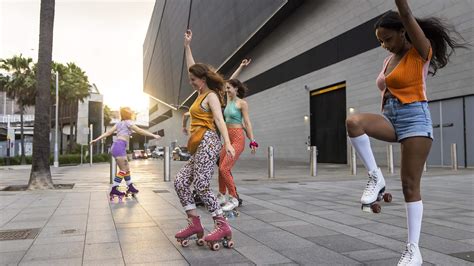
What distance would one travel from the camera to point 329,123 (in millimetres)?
26703

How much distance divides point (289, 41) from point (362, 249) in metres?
27.7

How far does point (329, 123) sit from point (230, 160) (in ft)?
71.3

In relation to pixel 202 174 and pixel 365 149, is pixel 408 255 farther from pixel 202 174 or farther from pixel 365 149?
pixel 202 174

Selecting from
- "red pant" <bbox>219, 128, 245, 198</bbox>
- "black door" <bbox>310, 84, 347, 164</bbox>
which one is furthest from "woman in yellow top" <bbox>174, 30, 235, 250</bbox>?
"black door" <bbox>310, 84, 347, 164</bbox>

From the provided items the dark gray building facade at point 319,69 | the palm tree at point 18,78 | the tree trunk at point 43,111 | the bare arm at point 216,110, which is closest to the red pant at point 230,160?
the bare arm at point 216,110

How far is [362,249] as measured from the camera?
3938 millimetres

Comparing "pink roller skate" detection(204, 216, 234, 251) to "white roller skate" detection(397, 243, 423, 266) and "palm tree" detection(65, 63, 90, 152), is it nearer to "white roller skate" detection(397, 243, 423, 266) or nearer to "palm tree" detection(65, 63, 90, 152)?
"white roller skate" detection(397, 243, 423, 266)

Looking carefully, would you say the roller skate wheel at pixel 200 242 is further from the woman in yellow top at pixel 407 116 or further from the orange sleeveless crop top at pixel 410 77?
the orange sleeveless crop top at pixel 410 77

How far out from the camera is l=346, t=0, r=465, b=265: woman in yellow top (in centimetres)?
301

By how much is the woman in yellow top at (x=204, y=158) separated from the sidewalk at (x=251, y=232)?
0.62ft

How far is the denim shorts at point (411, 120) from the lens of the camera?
3020mm

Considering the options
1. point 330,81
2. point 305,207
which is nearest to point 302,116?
point 330,81

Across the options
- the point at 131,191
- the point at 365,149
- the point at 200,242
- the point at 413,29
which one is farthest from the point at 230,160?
the point at 131,191

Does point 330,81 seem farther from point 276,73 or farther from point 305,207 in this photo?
point 305,207
